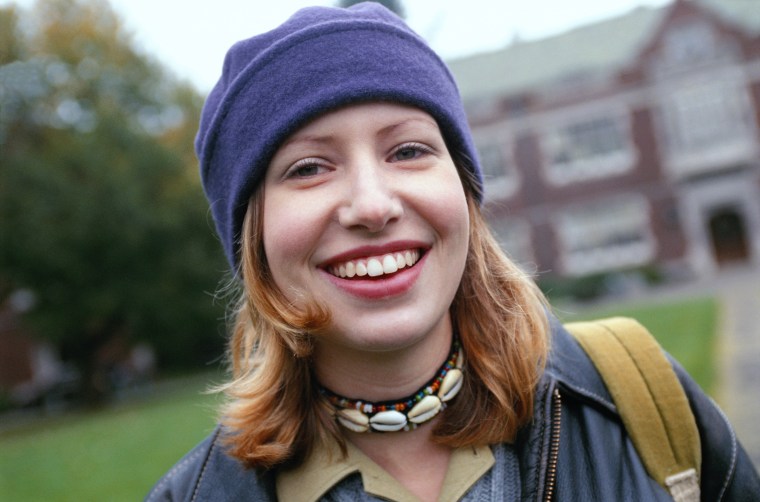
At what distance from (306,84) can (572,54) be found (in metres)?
27.7

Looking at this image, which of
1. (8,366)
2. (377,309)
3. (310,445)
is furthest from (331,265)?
(8,366)

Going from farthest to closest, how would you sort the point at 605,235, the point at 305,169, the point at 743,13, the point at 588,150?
the point at 588,150 < the point at 605,235 < the point at 743,13 < the point at 305,169

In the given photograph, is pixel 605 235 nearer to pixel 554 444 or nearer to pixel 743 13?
pixel 743 13

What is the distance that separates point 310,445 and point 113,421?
45.9 feet

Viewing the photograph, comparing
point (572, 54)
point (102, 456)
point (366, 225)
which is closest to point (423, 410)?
point (366, 225)

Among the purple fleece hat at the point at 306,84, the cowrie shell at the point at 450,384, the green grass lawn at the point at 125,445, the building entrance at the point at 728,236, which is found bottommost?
the building entrance at the point at 728,236

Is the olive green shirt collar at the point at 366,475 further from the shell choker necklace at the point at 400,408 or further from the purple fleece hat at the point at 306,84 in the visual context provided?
the purple fleece hat at the point at 306,84

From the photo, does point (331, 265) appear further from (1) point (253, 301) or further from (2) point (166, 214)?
(2) point (166, 214)

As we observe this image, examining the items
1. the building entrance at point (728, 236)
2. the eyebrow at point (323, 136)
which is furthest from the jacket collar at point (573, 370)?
the building entrance at point (728, 236)

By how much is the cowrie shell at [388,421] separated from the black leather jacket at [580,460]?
28cm

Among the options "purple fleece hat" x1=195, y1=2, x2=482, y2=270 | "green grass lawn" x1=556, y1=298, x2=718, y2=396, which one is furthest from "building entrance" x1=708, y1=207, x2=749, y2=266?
"purple fleece hat" x1=195, y1=2, x2=482, y2=270

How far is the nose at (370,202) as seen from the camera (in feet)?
5.18

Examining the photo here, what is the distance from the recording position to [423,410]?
176 cm

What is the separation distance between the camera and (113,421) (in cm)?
1462
